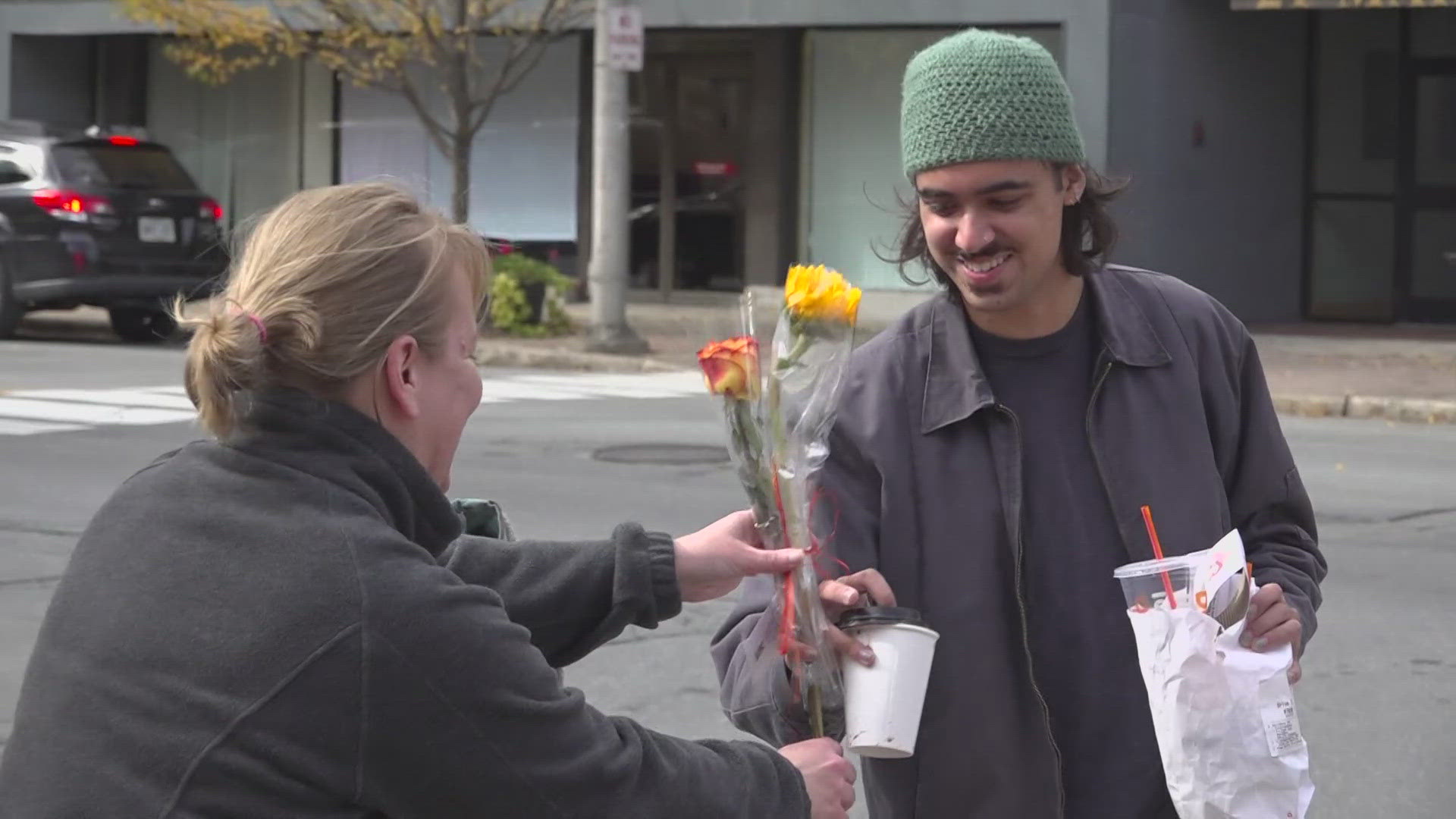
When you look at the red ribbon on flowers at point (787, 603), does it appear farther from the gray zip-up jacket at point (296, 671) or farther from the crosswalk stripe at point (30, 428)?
the crosswalk stripe at point (30, 428)

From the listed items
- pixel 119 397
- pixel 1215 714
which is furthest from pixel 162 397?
pixel 1215 714

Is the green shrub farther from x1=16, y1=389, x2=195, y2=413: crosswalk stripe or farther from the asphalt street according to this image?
x1=16, y1=389, x2=195, y2=413: crosswalk stripe

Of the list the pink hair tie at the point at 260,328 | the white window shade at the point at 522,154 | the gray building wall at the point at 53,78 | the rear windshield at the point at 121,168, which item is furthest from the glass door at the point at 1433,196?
the pink hair tie at the point at 260,328

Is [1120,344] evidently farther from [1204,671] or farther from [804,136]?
[804,136]

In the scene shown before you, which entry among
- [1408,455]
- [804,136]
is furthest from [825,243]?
[1408,455]

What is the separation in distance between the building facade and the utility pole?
Result: 2524 mm

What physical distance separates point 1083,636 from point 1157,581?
184mm

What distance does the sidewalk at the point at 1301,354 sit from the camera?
48.1ft

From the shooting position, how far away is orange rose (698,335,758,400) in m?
2.42

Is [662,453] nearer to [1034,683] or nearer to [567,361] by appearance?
[567,361]

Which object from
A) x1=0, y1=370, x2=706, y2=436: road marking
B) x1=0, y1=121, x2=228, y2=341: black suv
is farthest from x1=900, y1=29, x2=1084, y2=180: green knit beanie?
x1=0, y1=121, x2=228, y2=341: black suv

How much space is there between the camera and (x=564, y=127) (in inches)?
949

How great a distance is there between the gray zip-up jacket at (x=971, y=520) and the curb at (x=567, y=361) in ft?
47.1

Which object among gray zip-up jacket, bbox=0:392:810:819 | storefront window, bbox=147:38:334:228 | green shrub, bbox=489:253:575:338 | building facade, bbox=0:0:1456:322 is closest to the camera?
gray zip-up jacket, bbox=0:392:810:819
